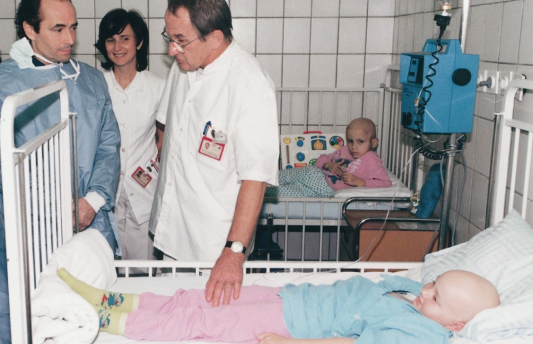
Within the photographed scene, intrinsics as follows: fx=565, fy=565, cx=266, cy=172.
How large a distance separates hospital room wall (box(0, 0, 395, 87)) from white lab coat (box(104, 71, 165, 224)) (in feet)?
3.11

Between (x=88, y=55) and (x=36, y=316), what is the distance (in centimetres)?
273

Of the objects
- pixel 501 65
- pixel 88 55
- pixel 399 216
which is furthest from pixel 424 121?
pixel 88 55

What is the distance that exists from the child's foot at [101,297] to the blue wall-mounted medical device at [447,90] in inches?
52.1

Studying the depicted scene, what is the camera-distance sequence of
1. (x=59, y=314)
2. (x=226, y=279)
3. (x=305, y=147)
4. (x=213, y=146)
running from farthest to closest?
(x=305, y=147)
(x=213, y=146)
(x=226, y=279)
(x=59, y=314)

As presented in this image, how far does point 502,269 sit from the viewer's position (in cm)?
166

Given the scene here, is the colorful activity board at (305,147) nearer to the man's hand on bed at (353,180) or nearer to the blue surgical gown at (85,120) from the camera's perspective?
the man's hand on bed at (353,180)

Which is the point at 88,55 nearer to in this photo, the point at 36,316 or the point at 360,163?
the point at 360,163

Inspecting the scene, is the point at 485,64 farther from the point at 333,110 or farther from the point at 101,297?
the point at 101,297

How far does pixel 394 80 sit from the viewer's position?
3744 mm

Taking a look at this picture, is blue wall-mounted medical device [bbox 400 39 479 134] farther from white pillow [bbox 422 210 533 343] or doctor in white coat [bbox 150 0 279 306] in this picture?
doctor in white coat [bbox 150 0 279 306]

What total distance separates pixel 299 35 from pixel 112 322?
107 inches

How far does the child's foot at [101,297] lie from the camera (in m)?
1.67

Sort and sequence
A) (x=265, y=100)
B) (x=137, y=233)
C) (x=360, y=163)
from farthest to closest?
1. (x=360, y=163)
2. (x=137, y=233)
3. (x=265, y=100)

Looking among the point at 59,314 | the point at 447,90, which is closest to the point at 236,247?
the point at 59,314
